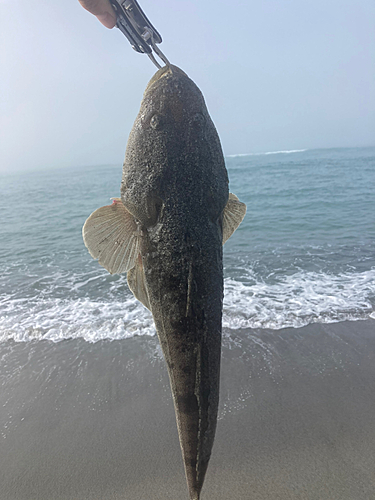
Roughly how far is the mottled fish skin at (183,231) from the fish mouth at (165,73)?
0.24 feet

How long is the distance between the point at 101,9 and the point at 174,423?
452 cm

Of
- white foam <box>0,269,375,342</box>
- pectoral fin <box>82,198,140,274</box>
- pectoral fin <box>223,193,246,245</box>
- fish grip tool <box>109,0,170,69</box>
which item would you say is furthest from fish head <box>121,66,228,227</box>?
white foam <box>0,269,375,342</box>

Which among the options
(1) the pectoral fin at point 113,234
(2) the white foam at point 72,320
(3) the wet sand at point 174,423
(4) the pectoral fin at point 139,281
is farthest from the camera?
(2) the white foam at point 72,320

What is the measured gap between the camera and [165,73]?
7.38ft

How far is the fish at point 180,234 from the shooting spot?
6.32ft

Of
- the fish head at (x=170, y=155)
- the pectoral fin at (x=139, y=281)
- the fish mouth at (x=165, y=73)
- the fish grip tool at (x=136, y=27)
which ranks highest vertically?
the fish grip tool at (x=136, y=27)

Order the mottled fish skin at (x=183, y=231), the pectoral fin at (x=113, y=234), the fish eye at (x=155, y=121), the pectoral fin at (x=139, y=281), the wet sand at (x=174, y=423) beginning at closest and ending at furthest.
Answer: the mottled fish skin at (x=183, y=231) → the fish eye at (x=155, y=121) → the pectoral fin at (x=113, y=234) → the pectoral fin at (x=139, y=281) → the wet sand at (x=174, y=423)

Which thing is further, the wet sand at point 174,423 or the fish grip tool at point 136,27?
the wet sand at point 174,423

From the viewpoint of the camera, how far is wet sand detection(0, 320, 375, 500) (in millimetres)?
3436

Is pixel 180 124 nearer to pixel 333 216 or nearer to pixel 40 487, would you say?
pixel 40 487

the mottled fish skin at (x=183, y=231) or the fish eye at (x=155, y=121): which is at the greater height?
the fish eye at (x=155, y=121)

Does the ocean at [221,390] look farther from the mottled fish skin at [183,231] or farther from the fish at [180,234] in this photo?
the mottled fish skin at [183,231]

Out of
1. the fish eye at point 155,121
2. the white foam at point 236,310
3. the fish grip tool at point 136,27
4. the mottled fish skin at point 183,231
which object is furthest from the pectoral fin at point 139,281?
the white foam at point 236,310

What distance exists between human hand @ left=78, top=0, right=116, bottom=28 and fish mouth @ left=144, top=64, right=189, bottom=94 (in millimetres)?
782
